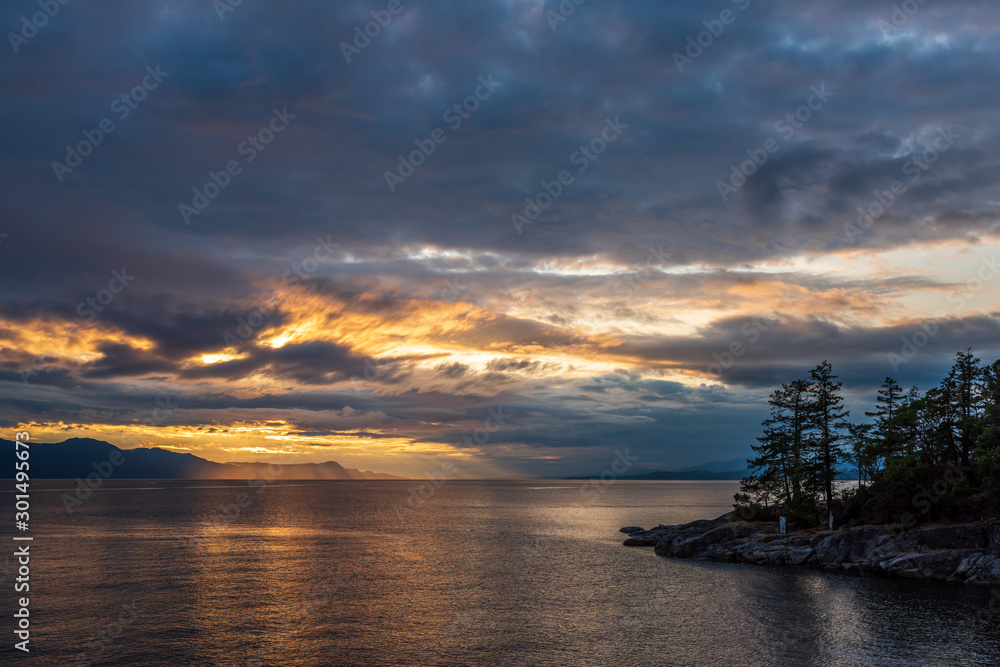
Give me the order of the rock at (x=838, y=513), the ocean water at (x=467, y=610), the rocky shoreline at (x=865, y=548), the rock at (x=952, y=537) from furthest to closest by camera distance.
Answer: the rock at (x=838, y=513)
the rock at (x=952, y=537)
the rocky shoreline at (x=865, y=548)
the ocean water at (x=467, y=610)

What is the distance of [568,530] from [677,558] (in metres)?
45.1

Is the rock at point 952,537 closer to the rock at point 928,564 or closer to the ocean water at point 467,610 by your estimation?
the rock at point 928,564

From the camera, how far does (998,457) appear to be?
66.5 m

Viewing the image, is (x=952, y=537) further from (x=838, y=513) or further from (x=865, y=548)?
(x=838, y=513)

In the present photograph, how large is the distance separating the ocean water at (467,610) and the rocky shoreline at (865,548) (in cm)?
330

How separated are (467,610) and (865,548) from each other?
4823 centimetres

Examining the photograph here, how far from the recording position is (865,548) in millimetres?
70438

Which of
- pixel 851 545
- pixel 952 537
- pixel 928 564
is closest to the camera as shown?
pixel 928 564

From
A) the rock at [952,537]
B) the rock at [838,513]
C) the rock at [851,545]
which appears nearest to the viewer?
the rock at [952,537]

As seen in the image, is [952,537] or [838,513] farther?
A: [838,513]

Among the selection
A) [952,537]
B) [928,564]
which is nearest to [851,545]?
[928,564]

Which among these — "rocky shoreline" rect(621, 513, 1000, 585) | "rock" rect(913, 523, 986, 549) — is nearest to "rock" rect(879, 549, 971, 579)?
"rocky shoreline" rect(621, 513, 1000, 585)

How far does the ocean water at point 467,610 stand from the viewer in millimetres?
41094

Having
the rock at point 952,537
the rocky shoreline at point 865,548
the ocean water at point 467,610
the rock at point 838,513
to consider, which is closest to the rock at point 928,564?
the rocky shoreline at point 865,548
